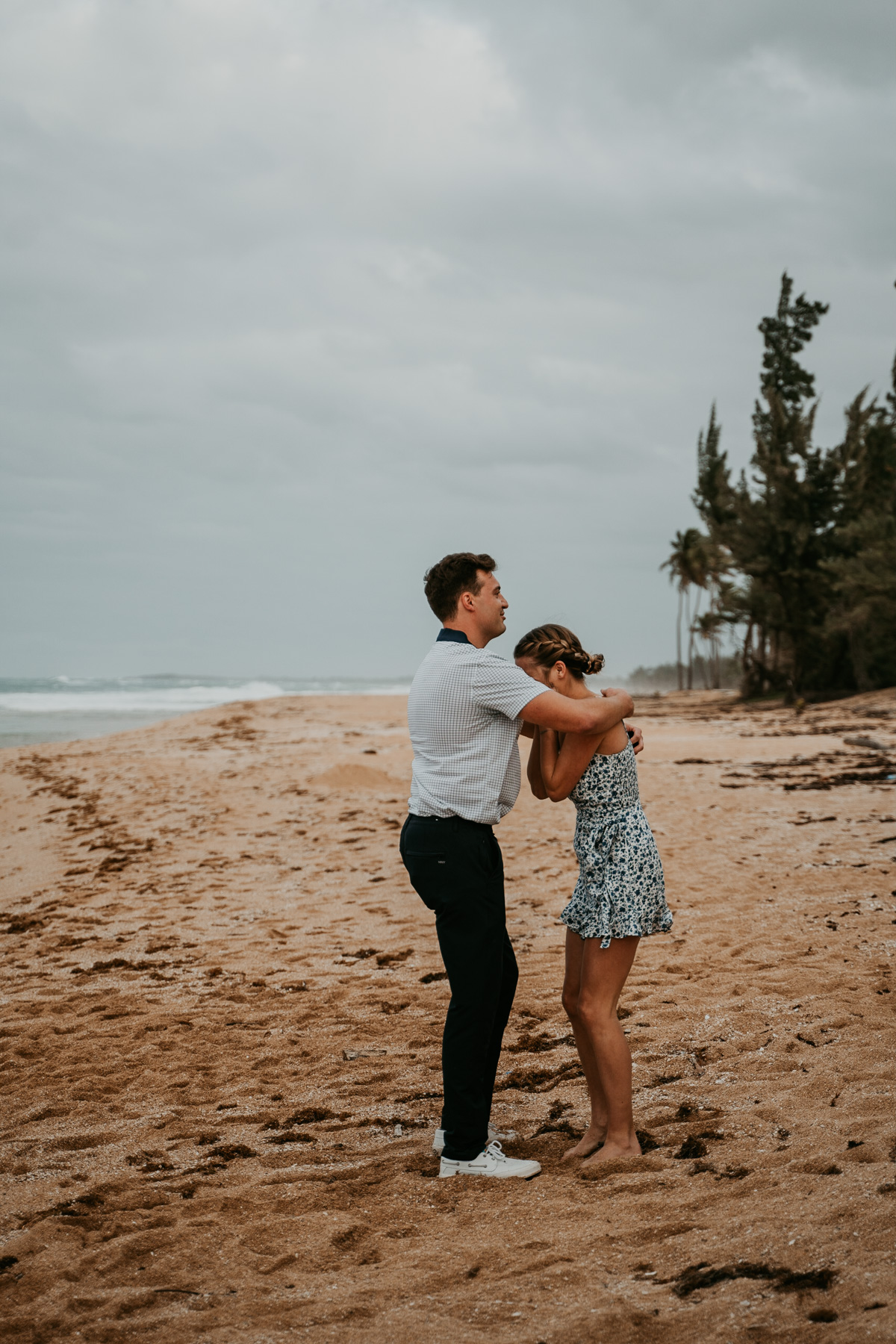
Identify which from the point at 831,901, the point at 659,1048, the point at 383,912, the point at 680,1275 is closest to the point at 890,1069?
the point at 659,1048

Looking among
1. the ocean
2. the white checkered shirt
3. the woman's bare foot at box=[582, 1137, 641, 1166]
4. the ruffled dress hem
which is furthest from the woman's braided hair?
the ocean

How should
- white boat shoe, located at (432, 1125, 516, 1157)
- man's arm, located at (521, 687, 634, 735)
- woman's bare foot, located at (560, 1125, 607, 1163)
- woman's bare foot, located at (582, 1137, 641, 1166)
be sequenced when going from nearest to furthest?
man's arm, located at (521, 687, 634, 735)
woman's bare foot, located at (582, 1137, 641, 1166)
woman's bare foot, located at (560, 1125, 607, 1163)
white boat shoe, located at (432, 1125, 516, 1157)

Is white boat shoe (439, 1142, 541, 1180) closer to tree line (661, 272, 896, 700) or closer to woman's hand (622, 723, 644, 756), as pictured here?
woman's hand (622, 723, 644, 756)

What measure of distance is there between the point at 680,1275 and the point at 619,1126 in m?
0.73

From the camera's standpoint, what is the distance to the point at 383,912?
695 cm

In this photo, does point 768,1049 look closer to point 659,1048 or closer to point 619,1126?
point 659,1048

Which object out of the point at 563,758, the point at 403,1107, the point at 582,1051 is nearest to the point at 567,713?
the point at 563,758

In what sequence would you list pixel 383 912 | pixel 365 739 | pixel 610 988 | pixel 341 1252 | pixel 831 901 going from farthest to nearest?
pixel 365 739 < pixel 383 912 < pixel 831 901 < pixel 610 988 < pixel 341 1252

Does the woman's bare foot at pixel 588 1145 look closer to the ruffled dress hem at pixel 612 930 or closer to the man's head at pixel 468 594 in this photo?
the ruffled dress hem at pixel 612 930

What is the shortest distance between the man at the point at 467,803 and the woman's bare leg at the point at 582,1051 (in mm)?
221

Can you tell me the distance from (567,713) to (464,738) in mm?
365

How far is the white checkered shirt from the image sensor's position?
2.94 m

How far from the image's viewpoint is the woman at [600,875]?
3.01 meters

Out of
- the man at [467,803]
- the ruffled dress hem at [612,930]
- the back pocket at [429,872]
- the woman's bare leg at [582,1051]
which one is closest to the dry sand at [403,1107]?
the woman's bare leg at [582,1051]
